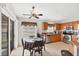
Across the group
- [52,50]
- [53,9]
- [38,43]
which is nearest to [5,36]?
[38,43]

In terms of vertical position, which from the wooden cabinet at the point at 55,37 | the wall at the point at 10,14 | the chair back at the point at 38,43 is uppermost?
the wall at the point at 10,14

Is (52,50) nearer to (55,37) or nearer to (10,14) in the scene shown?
(55,37)

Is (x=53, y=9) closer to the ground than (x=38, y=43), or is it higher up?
higher up

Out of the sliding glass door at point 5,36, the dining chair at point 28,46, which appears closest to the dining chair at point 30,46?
the dining chair at point 28,46

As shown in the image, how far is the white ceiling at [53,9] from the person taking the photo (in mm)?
1773

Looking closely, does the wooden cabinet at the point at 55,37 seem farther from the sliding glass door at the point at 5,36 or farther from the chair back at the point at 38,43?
the sliding glass door at the point at 5,36

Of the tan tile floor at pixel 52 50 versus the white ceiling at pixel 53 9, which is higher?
the white ceiling at pixel 53 9

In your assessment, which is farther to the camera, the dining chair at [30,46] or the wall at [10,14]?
the dining chair at [30,46]

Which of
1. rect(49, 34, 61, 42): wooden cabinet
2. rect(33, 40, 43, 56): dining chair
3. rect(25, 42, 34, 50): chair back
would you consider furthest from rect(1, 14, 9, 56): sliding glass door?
rect(49, 34, 61, 42): wooden cabinet

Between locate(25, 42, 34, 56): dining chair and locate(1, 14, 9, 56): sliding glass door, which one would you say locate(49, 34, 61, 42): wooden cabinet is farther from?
locate(1, 14, 9, 56): sliding glass door

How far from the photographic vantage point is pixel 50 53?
188 cm

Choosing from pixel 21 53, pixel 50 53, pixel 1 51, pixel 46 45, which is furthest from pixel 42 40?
pixel 1 51

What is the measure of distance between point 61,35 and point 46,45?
32 cm

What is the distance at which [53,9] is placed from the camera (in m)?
1.81
